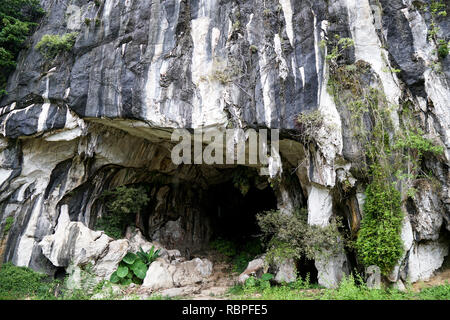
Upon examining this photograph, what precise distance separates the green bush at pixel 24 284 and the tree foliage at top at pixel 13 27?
19.0 ft

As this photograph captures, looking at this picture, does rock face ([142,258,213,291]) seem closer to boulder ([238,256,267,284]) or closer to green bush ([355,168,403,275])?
boulder ([238,256,267,284])

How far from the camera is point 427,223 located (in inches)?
299

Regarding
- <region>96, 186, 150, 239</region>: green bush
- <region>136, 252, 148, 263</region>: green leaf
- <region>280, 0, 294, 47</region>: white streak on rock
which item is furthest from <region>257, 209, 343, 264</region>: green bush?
<region>280, 0, 294, 47</region>: white streak on rock

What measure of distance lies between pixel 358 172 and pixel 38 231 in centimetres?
1016

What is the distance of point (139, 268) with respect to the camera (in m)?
9.30

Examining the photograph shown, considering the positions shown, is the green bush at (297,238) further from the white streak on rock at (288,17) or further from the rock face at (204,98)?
the white streak on rock at (288,17)

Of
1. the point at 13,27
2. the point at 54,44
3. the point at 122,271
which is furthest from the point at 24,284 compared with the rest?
Answer: the point at 13,27

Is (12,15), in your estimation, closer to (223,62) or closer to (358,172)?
(223,62)

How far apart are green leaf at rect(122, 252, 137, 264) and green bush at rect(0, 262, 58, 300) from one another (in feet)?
7.02

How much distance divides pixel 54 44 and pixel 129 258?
24.6 feet

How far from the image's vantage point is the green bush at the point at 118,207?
10.5m

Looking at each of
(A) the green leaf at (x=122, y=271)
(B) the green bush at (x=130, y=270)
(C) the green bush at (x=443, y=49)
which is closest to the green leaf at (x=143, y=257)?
(B) the green bush at (x=130, y=270)

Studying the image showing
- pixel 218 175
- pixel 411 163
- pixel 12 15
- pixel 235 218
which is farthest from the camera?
pixel 235 218

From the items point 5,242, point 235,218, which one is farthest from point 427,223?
point 5,242
